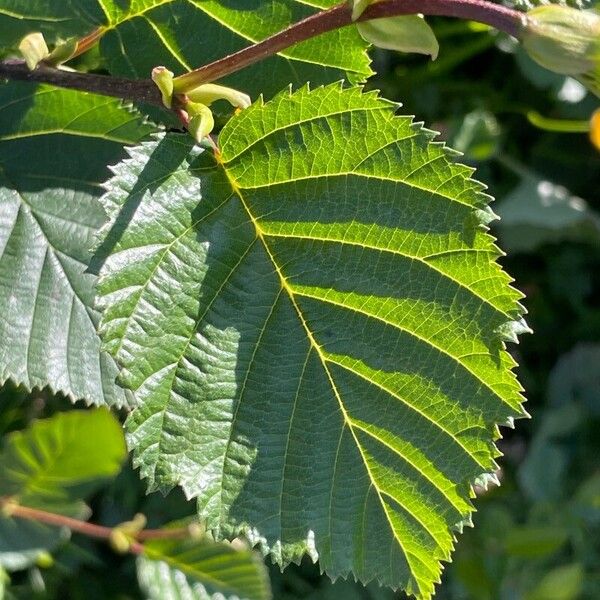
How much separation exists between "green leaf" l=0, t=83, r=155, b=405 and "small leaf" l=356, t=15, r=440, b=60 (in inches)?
11.1

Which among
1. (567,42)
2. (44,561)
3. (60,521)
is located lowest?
(44,561)

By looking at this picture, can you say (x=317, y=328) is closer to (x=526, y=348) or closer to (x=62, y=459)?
(x=62, y=459)

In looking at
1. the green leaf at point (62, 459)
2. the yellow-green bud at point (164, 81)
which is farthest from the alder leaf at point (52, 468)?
the yellow-green bud at point (164, 81)

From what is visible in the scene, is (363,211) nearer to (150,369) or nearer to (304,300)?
(304,300)

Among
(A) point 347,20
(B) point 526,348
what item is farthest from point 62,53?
(B) point 526,348

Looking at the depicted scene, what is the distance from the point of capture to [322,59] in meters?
0.86

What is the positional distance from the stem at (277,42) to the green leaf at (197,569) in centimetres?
75

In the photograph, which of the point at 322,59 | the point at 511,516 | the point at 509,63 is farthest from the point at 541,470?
the point at 322,59

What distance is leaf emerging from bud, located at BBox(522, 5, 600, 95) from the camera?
2.06 ft

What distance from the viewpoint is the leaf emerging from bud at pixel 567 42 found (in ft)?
2.06

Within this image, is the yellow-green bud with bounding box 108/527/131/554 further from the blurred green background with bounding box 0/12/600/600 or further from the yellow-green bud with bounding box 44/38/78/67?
the yellow-green bud with bounding box 44/38/78/67

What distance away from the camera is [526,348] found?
2.37 m

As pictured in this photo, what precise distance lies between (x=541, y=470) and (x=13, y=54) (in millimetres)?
1621

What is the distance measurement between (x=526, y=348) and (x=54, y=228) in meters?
1.68
